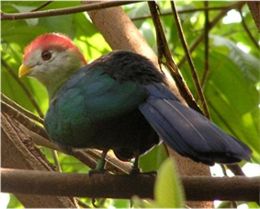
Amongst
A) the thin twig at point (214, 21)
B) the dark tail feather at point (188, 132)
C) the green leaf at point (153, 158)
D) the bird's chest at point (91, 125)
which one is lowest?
the dark tail feather at point (188, 132)

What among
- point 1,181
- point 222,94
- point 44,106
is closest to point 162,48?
point 1,181

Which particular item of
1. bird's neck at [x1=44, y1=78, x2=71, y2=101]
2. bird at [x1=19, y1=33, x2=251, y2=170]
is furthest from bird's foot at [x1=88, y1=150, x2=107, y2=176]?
bird's neck at [x1=44, y1=78, x2=71, y2=101]

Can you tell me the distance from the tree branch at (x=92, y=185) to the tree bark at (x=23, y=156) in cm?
36

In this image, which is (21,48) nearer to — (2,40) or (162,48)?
(2,40)

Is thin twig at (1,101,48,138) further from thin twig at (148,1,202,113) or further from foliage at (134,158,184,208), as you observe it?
foliage at (134,158,184,208)

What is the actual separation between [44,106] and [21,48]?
0.93 ft

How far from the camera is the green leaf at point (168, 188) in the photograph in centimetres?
89

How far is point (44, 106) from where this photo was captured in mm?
2834

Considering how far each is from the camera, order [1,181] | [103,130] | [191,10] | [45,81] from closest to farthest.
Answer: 1. [1,181]
2. [103,130]
3. [45,81]
4. [191,10]

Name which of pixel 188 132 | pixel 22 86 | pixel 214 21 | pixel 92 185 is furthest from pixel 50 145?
pixel 214 21

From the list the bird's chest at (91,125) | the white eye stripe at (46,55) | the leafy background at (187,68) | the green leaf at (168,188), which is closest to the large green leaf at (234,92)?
the leafy background at (187,68)

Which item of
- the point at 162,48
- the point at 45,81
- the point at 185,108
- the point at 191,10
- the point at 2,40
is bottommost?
the point at 185,108

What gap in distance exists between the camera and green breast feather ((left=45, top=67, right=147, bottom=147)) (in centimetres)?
171

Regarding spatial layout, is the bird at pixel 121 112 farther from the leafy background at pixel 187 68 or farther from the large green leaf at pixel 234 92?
the large green leaf at pixel 234 92
